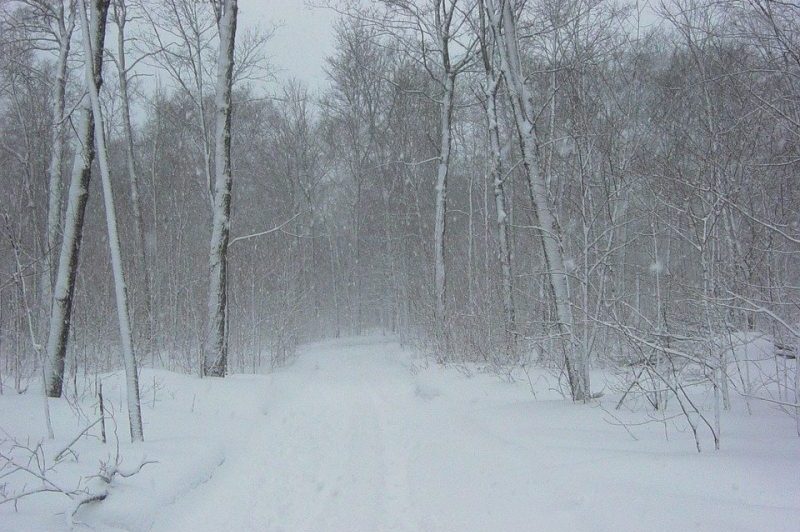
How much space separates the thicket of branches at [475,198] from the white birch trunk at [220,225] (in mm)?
772

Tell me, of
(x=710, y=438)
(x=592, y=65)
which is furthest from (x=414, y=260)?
(x=710, y=438)

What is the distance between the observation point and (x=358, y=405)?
32.4ft

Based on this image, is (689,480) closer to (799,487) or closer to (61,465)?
(799,487)

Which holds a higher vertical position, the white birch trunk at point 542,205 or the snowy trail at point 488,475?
the white birch trunk at point 542,205

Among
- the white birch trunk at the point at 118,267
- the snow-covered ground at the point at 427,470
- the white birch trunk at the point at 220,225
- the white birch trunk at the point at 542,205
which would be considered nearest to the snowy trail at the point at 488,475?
the snow-covered ground at the point at 427,470

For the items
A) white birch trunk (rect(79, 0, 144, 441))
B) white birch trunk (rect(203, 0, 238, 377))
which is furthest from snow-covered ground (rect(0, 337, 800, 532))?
white birch trunk (rect(203, 0, 238, 377))

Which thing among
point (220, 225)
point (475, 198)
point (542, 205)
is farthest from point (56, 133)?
point (475, 198)

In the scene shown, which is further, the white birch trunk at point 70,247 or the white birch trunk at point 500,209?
the white birch trunk at point 500,209

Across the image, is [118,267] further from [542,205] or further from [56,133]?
[56,133]

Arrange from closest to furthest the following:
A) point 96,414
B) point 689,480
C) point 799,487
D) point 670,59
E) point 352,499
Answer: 1. point 799,487
2. point 689,480
3. point 352,499
4. point 96,414
5. point 670,59

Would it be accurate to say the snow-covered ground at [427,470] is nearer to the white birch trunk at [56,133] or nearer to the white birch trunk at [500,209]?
the white birch trunk at [500,209]

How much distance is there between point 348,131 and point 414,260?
8.21 metres

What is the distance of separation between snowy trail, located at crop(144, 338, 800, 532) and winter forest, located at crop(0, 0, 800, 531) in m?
0.03

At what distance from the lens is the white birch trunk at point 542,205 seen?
691 centimetres
